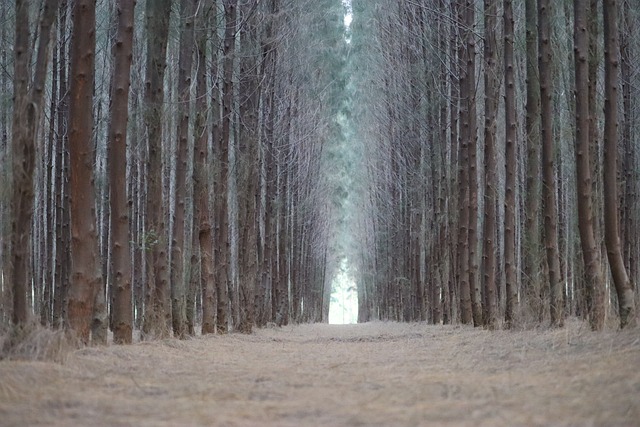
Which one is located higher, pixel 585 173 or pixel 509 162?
pixel 509 162

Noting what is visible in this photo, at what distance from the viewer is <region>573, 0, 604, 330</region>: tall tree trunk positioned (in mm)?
8125

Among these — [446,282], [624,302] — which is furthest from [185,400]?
[446,282]

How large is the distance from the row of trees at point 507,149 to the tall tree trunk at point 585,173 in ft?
0.05

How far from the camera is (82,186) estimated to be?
23.9 ft

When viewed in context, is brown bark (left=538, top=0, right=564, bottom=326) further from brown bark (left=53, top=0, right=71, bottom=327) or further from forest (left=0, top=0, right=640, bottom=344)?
brown bark (left=53, top=0, right=71, bottom=327)

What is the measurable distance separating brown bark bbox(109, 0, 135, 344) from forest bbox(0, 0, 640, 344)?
2 cm

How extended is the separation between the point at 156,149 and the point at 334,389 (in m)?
6.07

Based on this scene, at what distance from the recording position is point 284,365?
650 cm

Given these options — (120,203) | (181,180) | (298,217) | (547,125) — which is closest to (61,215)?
(181,180)

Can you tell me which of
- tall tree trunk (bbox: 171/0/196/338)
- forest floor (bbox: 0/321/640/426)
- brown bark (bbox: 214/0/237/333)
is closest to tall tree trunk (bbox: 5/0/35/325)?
forest floor (bbox: 0/321/640/426)

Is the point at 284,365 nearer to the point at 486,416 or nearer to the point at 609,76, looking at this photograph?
the point at 486,416

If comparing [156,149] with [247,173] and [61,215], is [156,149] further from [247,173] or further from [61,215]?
[247,173]

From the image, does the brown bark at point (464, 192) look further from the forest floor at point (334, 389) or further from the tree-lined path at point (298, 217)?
the forest floor at point (334, 389)

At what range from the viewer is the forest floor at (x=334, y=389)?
3406 mm
